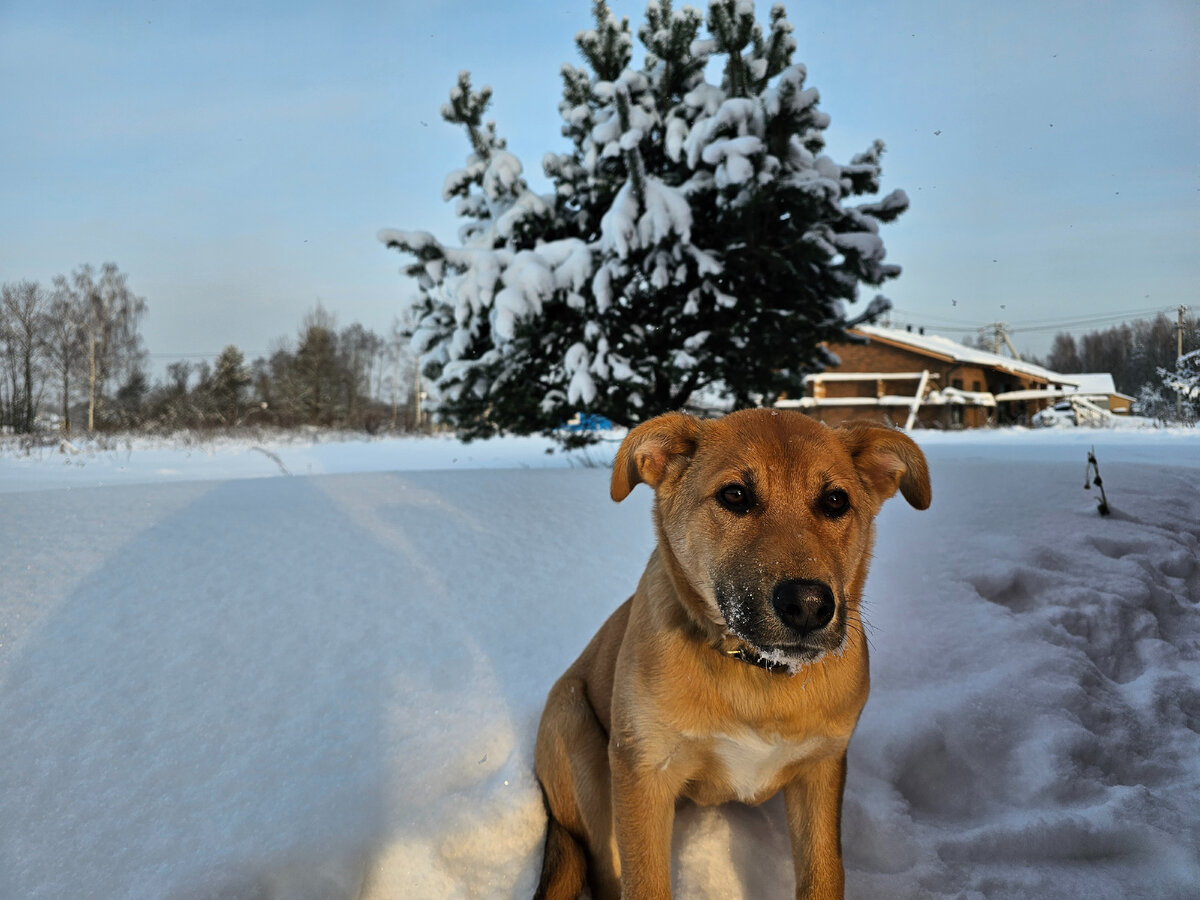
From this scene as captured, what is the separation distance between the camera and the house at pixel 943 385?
3.60 metres

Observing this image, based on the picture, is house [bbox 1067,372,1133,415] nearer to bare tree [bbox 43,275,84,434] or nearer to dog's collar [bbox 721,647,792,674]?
dog's collar [bbox 721,647,792,674]

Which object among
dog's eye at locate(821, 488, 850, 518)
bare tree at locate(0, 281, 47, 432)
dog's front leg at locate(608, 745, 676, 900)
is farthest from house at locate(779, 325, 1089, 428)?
bare tree at locate(0, 281, 47, 432)

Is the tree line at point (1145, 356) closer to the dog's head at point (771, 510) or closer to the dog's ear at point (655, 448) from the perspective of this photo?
the dog's head at point (771, 510)

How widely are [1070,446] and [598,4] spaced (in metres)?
6.03

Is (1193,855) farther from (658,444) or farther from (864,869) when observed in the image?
(658,444)

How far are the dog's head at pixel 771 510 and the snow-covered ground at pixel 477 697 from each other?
112 cm

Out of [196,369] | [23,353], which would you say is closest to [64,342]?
[23,353]

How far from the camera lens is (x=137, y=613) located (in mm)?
3115

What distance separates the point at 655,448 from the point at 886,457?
2.50ft

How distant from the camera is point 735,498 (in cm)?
194

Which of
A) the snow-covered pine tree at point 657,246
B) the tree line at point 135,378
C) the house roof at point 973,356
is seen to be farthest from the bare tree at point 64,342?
the house roof at point 973,356

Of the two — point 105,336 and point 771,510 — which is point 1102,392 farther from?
point 105,336

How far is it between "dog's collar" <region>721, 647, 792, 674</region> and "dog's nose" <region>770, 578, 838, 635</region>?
36 cm

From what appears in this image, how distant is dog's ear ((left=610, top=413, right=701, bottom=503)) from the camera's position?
6.91ft
